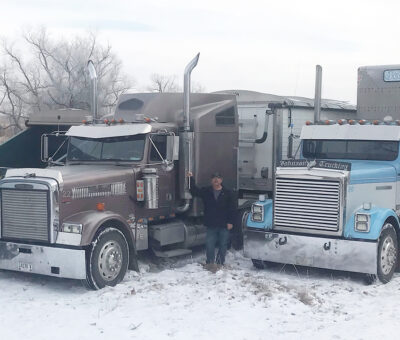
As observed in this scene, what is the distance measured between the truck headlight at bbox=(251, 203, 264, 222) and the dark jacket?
1.13 feet

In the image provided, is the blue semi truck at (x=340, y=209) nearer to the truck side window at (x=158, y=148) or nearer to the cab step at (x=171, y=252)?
the cab step at (x=171, y=252)

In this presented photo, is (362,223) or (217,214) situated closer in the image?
(362,223)

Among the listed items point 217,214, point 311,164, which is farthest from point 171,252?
point 311,164

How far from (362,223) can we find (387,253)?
792 mm

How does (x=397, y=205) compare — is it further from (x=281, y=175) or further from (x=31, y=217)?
(x=31, y=217)

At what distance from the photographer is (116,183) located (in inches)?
382

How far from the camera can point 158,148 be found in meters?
10.4

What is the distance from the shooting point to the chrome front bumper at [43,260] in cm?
863

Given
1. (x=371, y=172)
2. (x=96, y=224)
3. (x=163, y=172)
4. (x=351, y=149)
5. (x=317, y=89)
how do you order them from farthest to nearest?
(x=317, y=89), (x=351, y=149), (x=163, y=172), (x=371, y=172), (x=96, y=224)

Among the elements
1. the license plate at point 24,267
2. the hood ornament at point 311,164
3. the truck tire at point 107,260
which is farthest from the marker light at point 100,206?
the hood ornament at point 311,164

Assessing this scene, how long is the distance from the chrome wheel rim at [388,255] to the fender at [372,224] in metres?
0.40

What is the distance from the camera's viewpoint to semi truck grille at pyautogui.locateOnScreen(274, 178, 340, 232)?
9.49 metres

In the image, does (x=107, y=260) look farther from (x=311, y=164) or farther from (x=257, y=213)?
(x=311, y=164)

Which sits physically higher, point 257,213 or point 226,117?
point 226,117
